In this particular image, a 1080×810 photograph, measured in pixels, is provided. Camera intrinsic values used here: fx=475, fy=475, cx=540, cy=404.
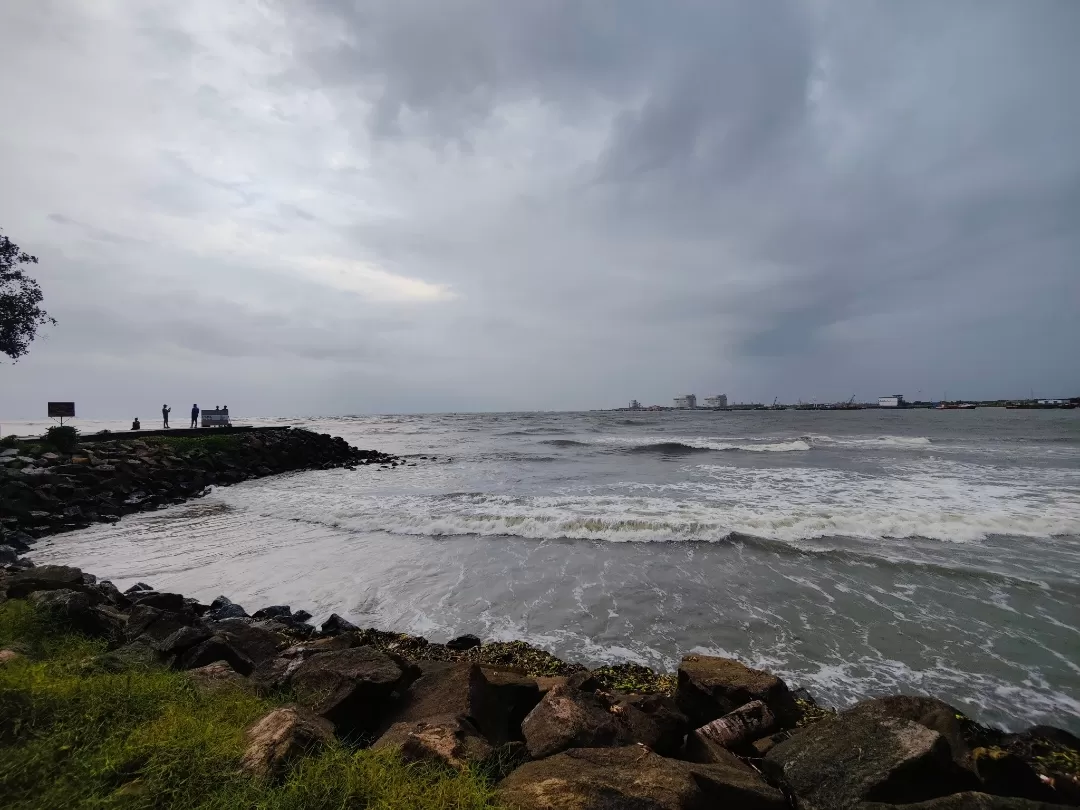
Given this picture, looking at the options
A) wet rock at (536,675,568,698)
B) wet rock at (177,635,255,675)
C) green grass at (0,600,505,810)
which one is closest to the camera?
green grass at (0,600,505,810)

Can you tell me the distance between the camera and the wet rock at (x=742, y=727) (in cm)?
388

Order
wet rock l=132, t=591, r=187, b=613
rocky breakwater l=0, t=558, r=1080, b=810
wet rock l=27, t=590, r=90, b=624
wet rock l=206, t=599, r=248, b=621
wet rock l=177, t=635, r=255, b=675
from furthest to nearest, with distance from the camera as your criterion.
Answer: wet rock l=206, t=599, r=248, b=621, wet rock l=132, t=591, r=187, b=613, wet rock l=27, t=590, r=90, b=624, wet rock l=177, t=635, r=255, b=675, rocky breakwater l=0, t=558, r=1080, b=810

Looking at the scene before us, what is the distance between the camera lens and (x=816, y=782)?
10.1 ft

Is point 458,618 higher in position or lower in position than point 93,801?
lower

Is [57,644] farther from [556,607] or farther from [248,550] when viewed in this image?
[248,550]

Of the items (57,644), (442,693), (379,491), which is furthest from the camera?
(379,491)

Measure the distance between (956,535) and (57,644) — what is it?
52.3ft

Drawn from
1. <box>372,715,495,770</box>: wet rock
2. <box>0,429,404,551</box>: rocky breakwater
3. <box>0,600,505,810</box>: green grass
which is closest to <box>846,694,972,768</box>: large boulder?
<box>372,715,495,770</box>: wet rock

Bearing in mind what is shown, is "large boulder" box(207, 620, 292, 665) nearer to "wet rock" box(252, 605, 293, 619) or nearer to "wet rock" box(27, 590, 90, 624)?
"wet rock" box(27, 590, 90, 624)

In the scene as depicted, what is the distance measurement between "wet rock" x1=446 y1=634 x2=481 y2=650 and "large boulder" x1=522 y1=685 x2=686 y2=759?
241 cm

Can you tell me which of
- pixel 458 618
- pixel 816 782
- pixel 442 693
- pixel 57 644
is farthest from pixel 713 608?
pixel 57 644

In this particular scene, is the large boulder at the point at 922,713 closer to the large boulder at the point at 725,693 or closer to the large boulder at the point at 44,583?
the large boulder at the point at 725,693

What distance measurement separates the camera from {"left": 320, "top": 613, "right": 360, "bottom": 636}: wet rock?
6.57 meters

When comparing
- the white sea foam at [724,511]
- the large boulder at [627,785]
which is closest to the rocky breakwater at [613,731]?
the large boulder at [627,785]
